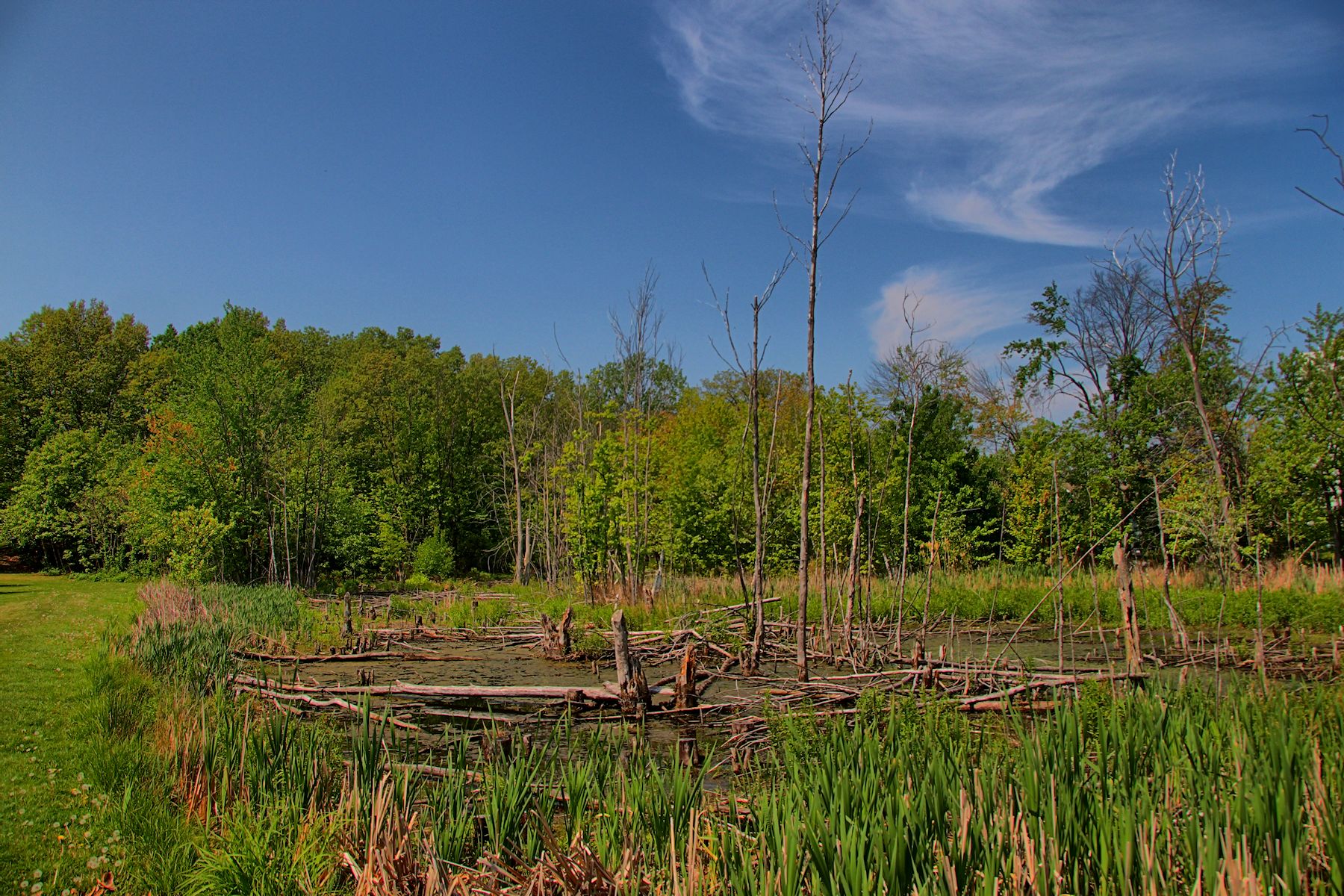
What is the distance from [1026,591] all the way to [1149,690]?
37.3ft

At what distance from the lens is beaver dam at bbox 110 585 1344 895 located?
9.14 ft

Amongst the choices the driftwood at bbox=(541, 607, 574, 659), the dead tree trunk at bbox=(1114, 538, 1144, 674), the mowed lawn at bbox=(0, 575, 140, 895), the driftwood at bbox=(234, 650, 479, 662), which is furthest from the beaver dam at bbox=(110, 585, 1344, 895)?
the driftwood at bbox=(541, 607, 574, 659)

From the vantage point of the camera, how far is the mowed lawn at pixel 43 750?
4723 mm

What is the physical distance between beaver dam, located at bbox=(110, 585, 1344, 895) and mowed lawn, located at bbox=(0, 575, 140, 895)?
0.65 m

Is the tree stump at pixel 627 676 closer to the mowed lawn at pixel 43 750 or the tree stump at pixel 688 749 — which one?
the tree stump at pixel 688 749

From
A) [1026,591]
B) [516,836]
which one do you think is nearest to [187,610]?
[516,836]

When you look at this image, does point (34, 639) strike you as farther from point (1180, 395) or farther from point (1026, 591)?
point (1180, 395)

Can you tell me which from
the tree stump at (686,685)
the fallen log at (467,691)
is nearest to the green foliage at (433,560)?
the fallen log at (467,691)

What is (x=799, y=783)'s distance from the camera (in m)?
3.64

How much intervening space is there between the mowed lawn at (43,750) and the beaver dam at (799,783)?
0.65m

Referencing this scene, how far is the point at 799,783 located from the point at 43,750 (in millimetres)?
6433

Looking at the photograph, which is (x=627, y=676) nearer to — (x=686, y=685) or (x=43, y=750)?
(x=686, y=685)

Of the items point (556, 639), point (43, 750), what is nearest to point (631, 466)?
point (556, 639)

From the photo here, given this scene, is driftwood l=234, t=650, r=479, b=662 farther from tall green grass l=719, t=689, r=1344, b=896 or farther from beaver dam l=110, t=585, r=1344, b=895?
tall green grass l=719, t=689, r=1344, b=896
